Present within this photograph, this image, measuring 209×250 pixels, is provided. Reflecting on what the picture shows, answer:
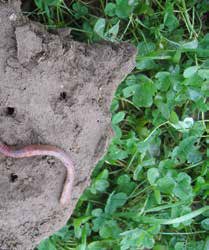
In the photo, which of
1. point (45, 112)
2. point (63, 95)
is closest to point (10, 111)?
point (45, 112)

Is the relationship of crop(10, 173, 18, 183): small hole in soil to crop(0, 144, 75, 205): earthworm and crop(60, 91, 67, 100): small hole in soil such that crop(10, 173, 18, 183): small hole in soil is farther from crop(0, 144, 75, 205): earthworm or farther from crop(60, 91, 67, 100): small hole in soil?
crop(60, 91, 67, 100): small hole in soil

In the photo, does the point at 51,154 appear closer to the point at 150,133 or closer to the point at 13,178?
the point at 13,178

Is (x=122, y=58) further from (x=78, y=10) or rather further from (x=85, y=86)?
(x=78, y=10)

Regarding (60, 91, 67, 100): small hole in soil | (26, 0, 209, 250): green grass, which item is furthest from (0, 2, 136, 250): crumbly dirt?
(26, 0, 209, 250): green grass

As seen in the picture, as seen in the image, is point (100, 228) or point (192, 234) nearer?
point (100, 228)

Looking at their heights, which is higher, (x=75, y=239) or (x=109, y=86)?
(x=109, y=86)

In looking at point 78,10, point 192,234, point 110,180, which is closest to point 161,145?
point 110,180

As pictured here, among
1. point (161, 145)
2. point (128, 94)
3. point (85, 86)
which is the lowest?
point (161, 145)
